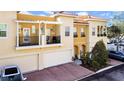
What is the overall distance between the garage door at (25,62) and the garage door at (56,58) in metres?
0.22

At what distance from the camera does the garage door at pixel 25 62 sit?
2949 millimetres

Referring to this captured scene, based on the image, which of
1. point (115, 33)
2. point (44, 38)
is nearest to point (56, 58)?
point (44, 38)

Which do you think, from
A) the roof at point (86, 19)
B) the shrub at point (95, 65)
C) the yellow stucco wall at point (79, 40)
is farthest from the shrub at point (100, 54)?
the roof at point (86, 19)

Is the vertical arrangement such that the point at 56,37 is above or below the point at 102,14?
below

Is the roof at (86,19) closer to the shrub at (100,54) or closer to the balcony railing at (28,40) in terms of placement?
the shrub at (100,54)

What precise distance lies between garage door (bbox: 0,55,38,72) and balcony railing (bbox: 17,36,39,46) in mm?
247

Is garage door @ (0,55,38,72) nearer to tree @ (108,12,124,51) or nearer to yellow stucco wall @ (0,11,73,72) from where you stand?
yellow stucco wall @ (0,11,73,72)

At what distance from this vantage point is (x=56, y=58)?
10.9 ft

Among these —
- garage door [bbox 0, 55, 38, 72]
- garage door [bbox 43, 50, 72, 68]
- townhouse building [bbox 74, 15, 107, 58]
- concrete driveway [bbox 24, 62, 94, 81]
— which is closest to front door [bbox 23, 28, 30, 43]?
garage door [bbox 0, 55, 38, 72]

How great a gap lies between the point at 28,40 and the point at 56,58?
0.67 meters

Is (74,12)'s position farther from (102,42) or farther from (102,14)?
(102,42)

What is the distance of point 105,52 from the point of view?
3.40m
